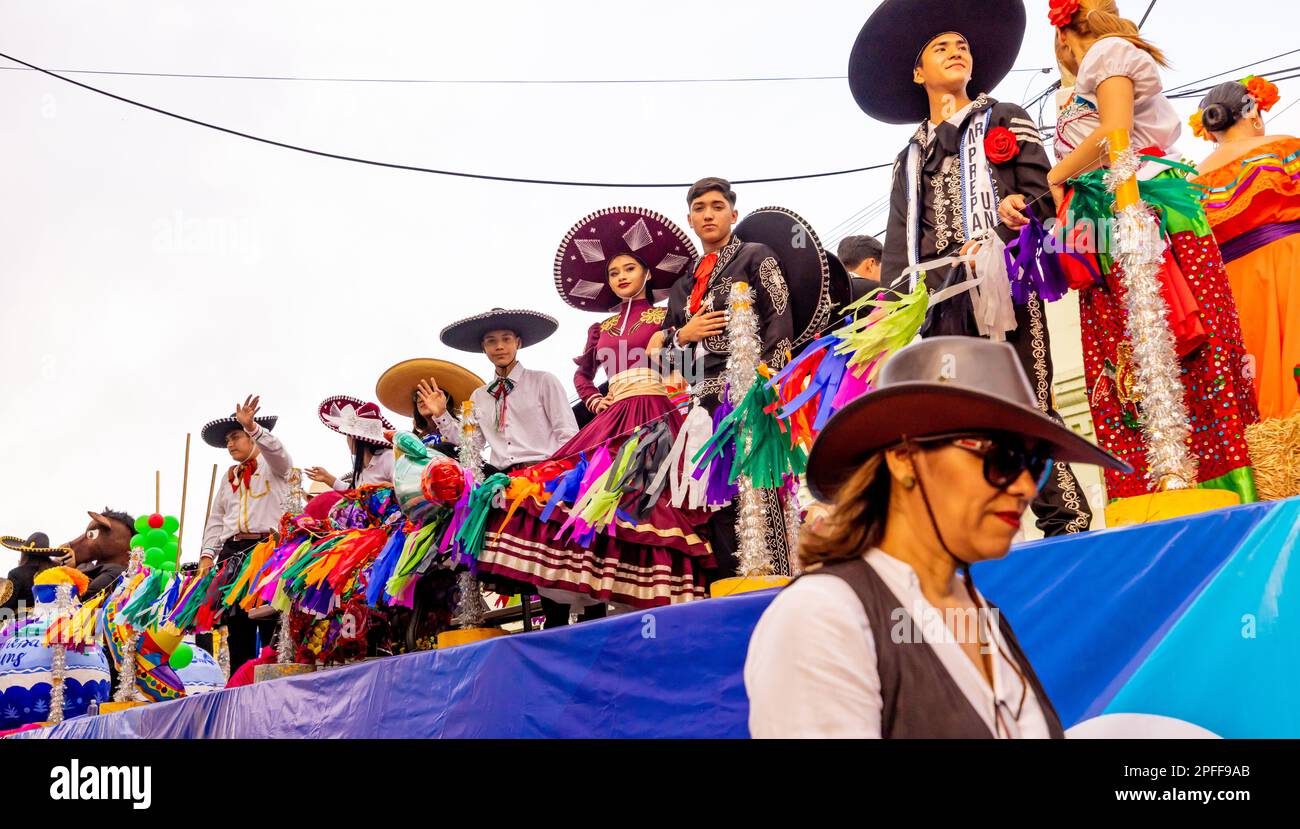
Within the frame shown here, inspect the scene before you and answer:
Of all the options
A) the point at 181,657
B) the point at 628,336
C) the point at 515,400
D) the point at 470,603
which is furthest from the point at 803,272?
the point at 181,657

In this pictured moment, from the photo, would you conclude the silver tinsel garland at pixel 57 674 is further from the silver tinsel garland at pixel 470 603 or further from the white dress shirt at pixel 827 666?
the white dress shirt at pixel 827 666

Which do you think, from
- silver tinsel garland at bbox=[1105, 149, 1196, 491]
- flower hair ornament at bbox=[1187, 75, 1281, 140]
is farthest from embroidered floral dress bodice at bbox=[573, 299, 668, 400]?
silver tinsel garland at bbox=[1105, 149, 1196, 491]

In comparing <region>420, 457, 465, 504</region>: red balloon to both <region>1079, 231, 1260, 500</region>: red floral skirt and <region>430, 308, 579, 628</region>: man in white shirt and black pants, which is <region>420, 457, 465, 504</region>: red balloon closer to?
<region>430, 308, 579, 628</region>: man in white shirt and black pants

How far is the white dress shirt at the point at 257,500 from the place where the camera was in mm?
7848

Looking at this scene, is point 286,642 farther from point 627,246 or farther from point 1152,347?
point 1152,347

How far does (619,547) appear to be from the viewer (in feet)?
16.1

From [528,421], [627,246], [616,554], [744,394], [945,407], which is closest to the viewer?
[945,407]

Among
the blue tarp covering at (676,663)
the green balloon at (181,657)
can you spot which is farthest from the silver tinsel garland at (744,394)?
the green balloon at (181,657)

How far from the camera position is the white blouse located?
3582mm

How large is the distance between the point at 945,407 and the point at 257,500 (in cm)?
718
